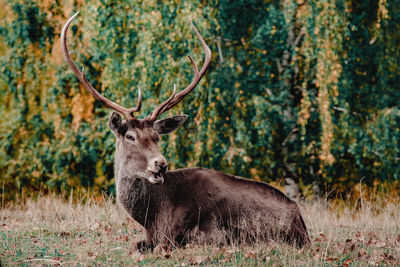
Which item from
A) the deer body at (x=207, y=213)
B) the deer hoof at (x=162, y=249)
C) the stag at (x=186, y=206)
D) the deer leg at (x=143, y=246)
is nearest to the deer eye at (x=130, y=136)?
the stag at (x=186, y=206)

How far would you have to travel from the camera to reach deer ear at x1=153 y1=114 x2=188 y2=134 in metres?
5.57

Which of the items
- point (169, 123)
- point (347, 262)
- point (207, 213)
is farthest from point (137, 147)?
point (347, 262)

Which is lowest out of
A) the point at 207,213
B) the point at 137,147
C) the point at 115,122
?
the point at 207,213

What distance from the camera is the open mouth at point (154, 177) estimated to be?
478 centimetres

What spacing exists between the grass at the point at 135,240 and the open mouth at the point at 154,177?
0.68m

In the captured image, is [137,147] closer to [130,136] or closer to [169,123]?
[130,136]

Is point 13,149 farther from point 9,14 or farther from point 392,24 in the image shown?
point 392,24

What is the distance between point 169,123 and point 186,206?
1044 millimetres

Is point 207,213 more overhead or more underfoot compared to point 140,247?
more overhead

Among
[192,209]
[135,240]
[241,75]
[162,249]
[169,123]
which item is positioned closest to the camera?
[162,249]

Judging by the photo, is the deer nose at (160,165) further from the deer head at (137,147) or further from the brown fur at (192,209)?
the brown fur at (192,209)

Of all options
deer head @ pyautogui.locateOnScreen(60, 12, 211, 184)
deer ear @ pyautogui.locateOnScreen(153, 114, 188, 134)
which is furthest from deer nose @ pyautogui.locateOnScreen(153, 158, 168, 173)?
deer ear @ pyautogui.locateOnScreen(153, 114, 188, 134)

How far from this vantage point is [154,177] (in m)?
4.84

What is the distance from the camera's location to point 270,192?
528 cm
